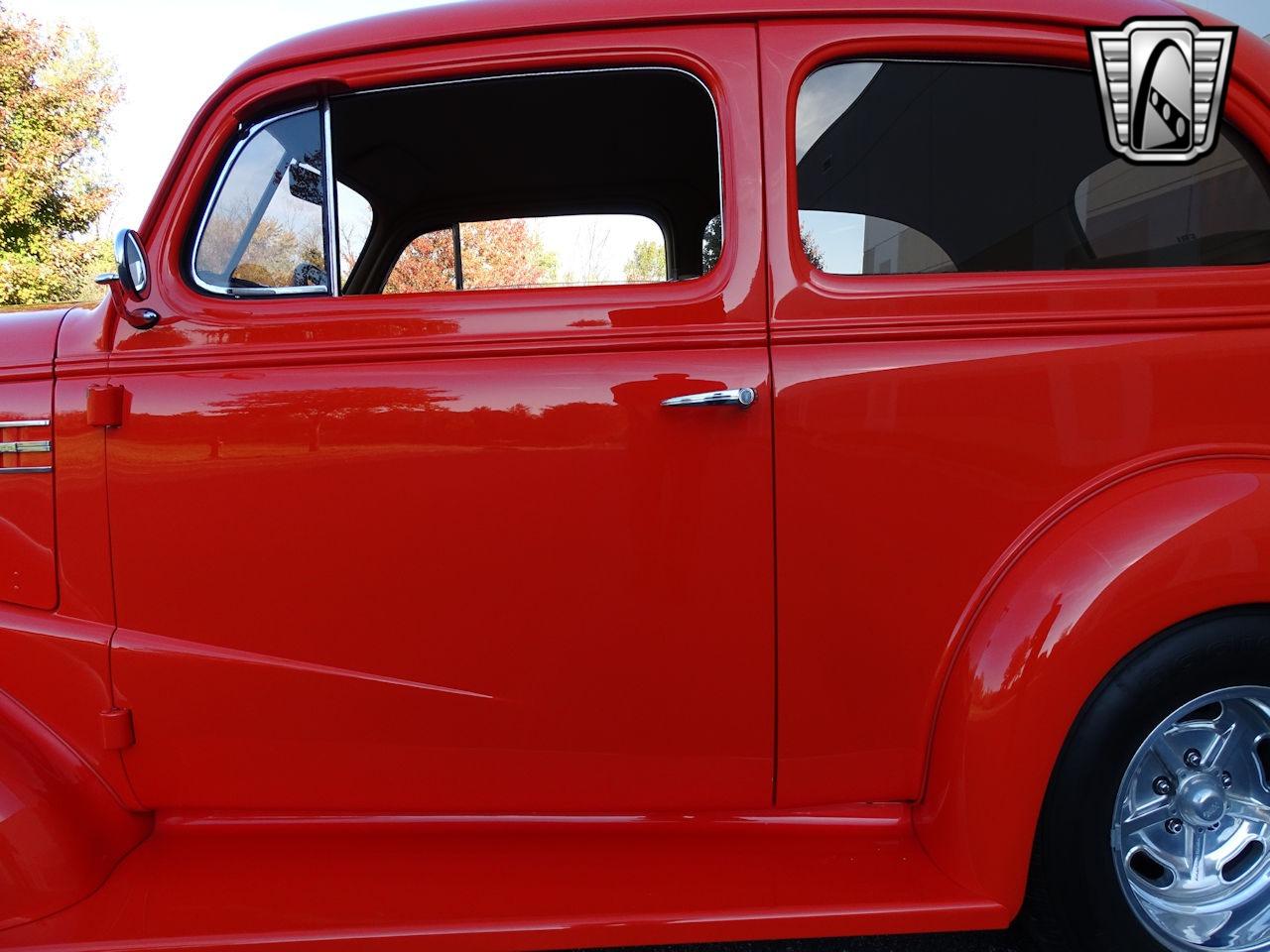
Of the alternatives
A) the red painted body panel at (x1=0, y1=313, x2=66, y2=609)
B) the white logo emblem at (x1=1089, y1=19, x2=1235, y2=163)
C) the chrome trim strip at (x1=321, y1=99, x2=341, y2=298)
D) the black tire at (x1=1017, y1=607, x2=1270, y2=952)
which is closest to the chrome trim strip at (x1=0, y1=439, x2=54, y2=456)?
the red painted body panel at (x1=0, y1=313, x2=66, y2=609)

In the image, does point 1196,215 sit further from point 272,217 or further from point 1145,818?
point 272,217

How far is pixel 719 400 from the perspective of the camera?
147 cm

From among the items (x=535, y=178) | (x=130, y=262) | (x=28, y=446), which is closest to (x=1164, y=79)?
(x=535, y=178)

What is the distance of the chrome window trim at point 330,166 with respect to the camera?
1.57 meters

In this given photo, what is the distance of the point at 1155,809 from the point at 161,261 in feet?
7.98

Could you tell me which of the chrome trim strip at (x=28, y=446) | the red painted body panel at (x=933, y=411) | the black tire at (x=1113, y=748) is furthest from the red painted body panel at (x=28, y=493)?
the black tire at (x=1113, y=748)

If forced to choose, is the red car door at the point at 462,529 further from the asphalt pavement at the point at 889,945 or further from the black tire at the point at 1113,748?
the black tire at the point at 1113,748

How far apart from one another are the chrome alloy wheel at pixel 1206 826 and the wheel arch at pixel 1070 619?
274mm

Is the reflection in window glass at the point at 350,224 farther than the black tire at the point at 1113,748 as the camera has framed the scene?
Yes

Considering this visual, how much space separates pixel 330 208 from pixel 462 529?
2.49ft

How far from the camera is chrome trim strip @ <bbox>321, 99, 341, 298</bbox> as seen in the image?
1.60 m

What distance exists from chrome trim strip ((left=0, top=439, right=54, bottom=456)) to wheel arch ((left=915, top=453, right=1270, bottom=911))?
1.96m

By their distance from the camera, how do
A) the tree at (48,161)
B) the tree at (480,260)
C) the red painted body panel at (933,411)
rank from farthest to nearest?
the tree at (48,161) → the tree at (480,260) → the red painted body panel at (933,411)

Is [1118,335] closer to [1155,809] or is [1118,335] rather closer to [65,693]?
[1155,809]
